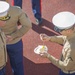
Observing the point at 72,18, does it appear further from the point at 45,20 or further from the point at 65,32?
the point at 45,20

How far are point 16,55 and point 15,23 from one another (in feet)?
1.88

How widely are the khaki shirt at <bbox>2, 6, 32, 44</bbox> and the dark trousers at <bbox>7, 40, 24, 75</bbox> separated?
141mm

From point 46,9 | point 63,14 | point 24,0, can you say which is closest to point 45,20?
point 46,9

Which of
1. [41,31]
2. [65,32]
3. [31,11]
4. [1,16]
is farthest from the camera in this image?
[31,11]

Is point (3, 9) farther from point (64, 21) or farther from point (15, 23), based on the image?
point (64, 21)

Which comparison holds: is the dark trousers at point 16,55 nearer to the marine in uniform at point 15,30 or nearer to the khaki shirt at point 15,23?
the marine in uniform at point 15,30

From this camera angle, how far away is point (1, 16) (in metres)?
3.87

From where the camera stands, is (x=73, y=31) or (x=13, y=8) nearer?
(x=73, y=31)

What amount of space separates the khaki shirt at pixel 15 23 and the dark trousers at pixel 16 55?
0.46 feet

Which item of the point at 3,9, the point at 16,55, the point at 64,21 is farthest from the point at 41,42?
the point at 64,21

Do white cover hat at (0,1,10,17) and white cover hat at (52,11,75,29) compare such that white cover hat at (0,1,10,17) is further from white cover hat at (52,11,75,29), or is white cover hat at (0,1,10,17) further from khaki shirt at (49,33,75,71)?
khaki shirt at (49,33,75,71)

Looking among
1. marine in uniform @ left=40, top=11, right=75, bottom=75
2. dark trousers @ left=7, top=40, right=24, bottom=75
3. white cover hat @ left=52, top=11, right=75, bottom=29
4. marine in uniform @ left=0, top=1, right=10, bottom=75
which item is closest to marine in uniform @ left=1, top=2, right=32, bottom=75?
dark trousers @ left=7, top=40, right=24, bottom=75

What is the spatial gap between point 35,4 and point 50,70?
164cm

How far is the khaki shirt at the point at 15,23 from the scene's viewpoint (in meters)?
4.16
